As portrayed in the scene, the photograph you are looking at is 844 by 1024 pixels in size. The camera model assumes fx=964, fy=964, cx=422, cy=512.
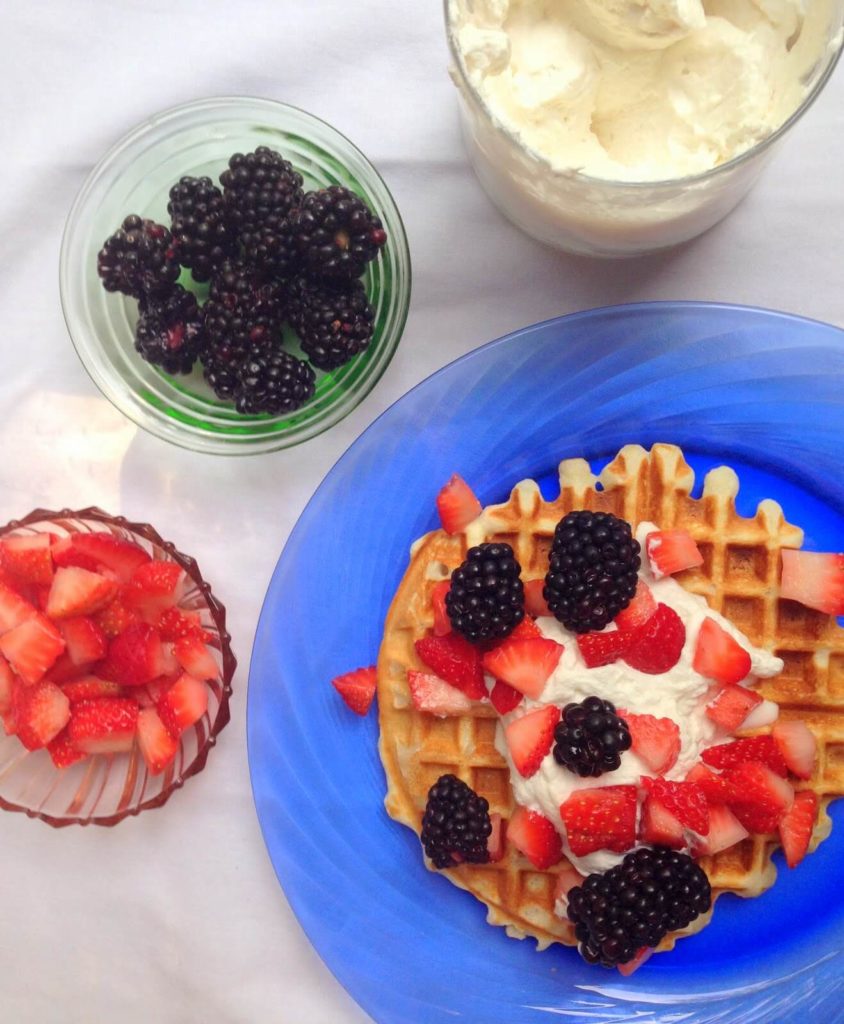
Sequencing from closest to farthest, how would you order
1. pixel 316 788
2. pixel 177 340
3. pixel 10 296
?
pixel 177 340 → pixel 316 788 → pixel 10 296

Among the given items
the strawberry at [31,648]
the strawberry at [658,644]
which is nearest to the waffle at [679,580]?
the strawberry at [658,644]

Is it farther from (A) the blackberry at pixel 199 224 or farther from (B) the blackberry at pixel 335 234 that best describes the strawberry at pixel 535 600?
(A) the blackberry at pixel 199 224

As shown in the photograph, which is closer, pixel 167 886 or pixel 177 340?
pixel 177 340

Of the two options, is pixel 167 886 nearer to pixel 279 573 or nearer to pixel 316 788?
pixel 316 788

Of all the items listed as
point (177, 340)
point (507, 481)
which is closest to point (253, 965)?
point (507, 481)

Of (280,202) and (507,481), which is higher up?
(280,202)

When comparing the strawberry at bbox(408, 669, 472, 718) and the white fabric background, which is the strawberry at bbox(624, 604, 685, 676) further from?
the white fabric background
